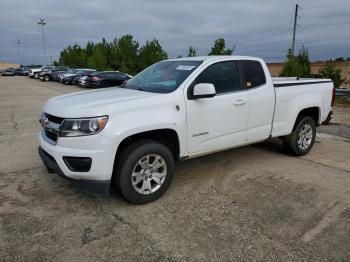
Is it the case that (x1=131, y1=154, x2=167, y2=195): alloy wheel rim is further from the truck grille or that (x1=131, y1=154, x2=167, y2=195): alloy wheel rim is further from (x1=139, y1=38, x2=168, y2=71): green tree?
(x1=139, y1=38, x2=168, y2=71): green tree

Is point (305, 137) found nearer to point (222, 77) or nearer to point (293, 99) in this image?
point (293, 99)

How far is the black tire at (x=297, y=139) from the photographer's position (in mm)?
5828

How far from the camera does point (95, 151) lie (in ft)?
11.7

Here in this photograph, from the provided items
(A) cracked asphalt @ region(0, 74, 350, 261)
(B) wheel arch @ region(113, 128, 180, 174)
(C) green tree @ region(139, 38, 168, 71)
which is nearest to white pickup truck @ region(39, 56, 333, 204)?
(B) wheel arch @ region(113, 128, 180, 174)

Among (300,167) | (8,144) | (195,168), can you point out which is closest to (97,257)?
(195,168)

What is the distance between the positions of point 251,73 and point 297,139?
5.26ft

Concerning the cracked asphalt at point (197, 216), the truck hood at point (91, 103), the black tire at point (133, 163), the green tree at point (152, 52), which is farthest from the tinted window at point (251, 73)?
the green tree at point (152, 52)

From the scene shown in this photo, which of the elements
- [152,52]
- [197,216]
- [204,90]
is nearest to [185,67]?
[204,90]

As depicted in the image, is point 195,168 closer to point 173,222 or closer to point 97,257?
point 173,222

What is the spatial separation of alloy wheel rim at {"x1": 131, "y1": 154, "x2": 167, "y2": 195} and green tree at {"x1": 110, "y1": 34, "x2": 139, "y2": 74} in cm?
3752

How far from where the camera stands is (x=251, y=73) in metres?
5.13

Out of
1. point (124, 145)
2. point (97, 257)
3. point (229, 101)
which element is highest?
point (229, 101)

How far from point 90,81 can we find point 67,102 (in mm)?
17638

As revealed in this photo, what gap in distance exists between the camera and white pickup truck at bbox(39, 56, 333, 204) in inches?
142
